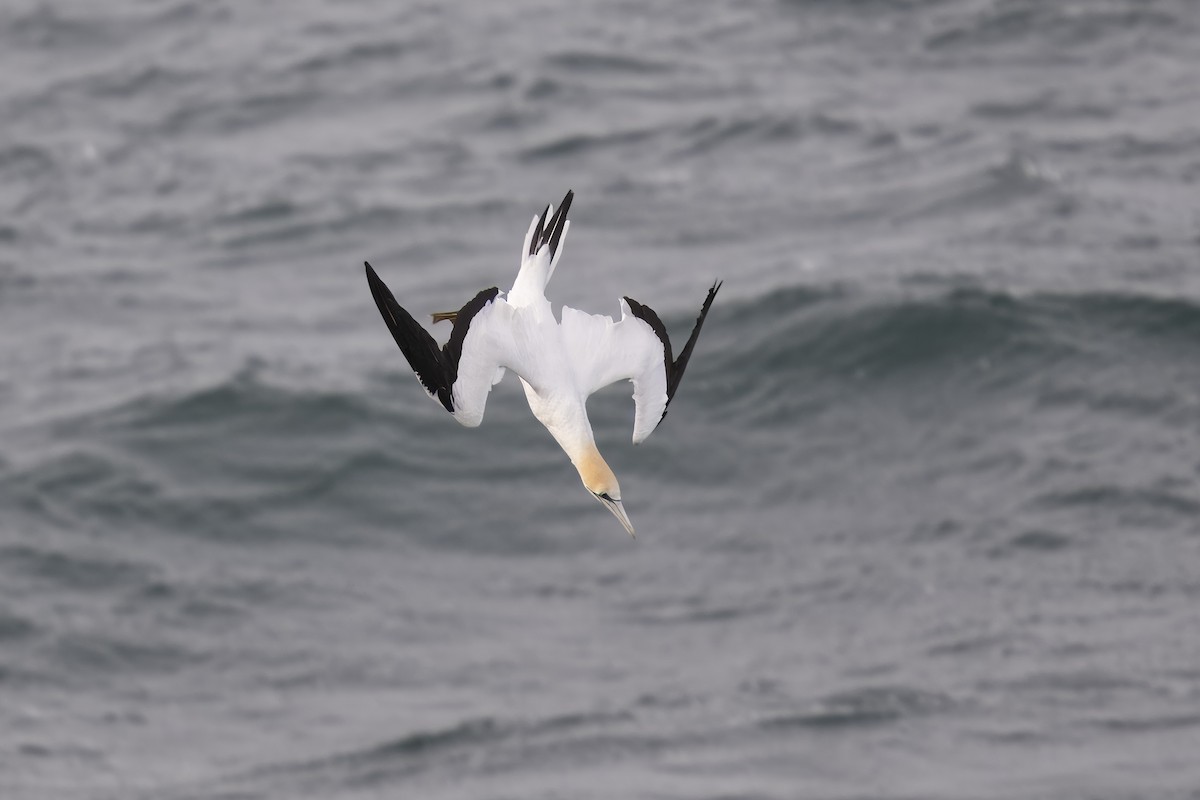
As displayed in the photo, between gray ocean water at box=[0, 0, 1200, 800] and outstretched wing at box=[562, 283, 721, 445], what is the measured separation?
17.2m

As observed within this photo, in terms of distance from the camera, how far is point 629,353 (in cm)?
1201

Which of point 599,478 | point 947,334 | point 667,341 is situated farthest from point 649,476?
point 599,478

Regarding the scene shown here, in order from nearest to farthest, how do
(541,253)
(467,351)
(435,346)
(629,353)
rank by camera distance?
(467,351) → (435,346) → (629,353) → (541,253)

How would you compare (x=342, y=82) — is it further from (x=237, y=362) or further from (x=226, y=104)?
(x=237, y=362)

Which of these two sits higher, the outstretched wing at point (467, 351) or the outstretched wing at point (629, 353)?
the outstretched wing at point (467, 351)

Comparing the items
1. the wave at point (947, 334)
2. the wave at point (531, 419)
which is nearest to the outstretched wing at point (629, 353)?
the wave at point (531, 419)

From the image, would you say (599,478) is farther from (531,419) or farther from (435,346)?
(531,419)

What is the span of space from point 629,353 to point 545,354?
28.4 inches

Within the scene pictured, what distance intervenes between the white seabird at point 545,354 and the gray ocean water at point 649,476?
→ 17.5 m

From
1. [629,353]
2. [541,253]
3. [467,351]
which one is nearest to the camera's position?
[467,351]

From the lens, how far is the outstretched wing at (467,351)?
11.3 metres

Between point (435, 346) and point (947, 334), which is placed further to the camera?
point (947, 334)

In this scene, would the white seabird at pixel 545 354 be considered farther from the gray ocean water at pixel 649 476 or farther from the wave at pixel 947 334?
the wave at pixel 947 334

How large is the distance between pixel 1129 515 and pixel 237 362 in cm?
1553
